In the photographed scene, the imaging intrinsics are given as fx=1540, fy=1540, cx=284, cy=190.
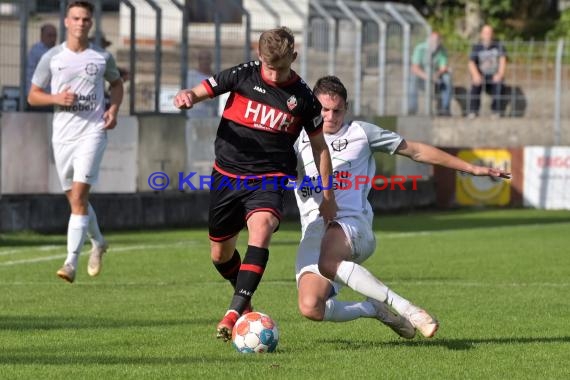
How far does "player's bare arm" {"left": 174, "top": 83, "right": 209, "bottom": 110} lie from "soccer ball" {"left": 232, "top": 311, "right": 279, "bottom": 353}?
1328 millimetres

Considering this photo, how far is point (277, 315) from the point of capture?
11.1m

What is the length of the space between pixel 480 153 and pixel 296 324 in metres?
17.6

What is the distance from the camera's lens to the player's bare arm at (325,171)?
9344mm

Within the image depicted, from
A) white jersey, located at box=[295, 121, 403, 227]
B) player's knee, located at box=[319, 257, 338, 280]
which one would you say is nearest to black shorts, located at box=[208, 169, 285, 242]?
white jersey, located at box=[295, 121, 403, 227]

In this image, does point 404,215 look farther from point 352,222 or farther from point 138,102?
point 352,222

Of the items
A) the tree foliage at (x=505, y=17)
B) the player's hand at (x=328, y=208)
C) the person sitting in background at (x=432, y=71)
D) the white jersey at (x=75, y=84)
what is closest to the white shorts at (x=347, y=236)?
the player's hand at (x=328, y=208)

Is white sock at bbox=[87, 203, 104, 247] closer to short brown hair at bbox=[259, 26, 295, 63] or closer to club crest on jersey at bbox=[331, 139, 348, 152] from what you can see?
club crest on jersey at bbox=[331, 139, 348, 152]

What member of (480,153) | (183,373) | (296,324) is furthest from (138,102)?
(183,373)

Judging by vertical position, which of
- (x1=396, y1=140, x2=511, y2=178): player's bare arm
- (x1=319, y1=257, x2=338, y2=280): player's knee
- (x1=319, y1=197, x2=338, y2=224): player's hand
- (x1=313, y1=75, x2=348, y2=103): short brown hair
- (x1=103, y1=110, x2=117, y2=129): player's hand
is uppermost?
(x1=313, y1=75, x2=348, y2=103): short brown hair

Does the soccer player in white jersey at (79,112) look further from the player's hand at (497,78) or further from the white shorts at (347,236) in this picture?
the player's hand at (497,78)

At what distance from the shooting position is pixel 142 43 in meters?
21.5

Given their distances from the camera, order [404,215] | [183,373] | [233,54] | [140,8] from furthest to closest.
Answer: [404,215] → [233,54] → [140,8] → [183,373]

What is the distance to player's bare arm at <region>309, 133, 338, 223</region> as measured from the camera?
934cm

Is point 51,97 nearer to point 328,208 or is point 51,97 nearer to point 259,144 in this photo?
point 259,144
